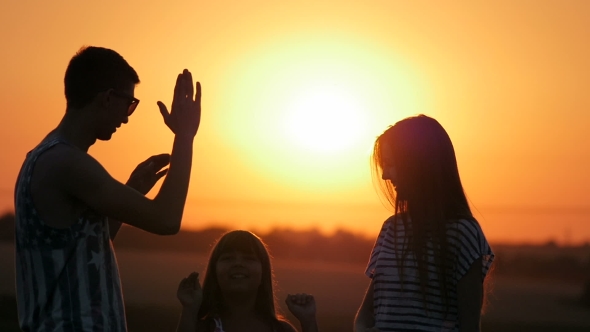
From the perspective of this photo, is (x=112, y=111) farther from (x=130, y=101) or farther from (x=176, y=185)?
(x=176, y=185)

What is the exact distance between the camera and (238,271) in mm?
5527

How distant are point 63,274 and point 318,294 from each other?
1733cm

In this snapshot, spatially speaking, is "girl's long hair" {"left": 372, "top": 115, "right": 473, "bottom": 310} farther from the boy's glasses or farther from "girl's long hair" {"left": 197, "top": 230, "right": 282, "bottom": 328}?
"girl's long hair" {"left": 197, "top": 230, "right": 282, "bottom": 328}

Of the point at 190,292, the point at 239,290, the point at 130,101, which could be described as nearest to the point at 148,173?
the point at 130,101

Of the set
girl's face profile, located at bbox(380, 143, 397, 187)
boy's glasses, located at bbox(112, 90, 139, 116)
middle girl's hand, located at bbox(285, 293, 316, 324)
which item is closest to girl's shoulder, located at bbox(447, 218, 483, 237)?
girl's face profile, located at bbox(380, 143, 397, 187)

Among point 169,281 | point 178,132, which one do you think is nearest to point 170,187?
point 178,132

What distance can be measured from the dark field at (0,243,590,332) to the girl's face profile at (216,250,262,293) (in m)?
12.2

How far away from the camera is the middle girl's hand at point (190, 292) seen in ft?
16.1

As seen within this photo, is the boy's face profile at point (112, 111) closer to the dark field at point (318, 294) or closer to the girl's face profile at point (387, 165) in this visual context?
the girl's face profile at point (387, 165)

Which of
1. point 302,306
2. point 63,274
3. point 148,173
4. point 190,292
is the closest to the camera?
point 63,274

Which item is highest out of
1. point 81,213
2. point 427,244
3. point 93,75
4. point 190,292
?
point 93,75

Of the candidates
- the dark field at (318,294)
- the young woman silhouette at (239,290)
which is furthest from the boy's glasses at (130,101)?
the dark field at (318,294)

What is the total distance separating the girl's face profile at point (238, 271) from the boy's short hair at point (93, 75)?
2.00m

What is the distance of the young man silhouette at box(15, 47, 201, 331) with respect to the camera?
11.3 ft
